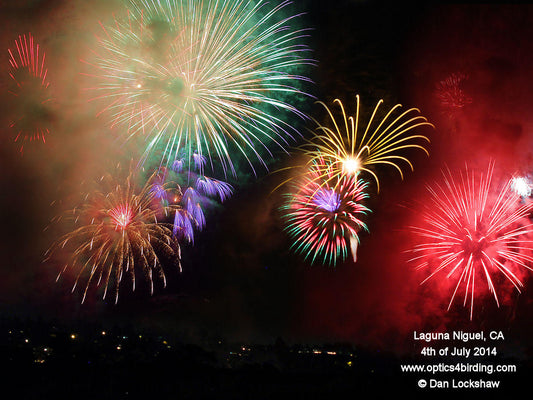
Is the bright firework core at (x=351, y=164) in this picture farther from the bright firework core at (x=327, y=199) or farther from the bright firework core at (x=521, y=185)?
the bright firework core at (x=521, y=185)

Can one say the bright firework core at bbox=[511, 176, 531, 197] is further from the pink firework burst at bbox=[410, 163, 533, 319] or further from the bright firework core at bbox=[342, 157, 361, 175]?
the bright firework core at bbox=[342, 157, 361, 175]

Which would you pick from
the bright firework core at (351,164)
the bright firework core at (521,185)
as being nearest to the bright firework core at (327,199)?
the bright firework core at (351,164)

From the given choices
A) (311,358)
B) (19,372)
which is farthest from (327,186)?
(19,372)

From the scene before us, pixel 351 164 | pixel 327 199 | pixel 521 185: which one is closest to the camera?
pixel 351 164

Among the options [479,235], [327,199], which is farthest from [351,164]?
[479,235]

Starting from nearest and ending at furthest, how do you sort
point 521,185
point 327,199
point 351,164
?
point 351,164 < point 327,199 < point 521,185

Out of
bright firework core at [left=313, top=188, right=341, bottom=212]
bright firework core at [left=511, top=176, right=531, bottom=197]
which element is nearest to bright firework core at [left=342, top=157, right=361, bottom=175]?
bright firework core at [left=313, top=188, right=341, bottom=212]

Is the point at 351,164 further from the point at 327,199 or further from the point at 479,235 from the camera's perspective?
the point at 479,235

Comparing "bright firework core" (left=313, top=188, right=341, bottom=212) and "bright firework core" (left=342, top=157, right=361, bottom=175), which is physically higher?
"bright firework core" (left=342, top=157, right=361, bottom=175)

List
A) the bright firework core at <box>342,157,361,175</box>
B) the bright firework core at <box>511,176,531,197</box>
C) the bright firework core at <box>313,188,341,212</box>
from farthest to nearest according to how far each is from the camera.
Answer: the bright firework core at <box>511,176,531,197</box> < the bright firework core at <box>313,188,341,212</box> < the bright firework core at <box>342,157,361,175</box>

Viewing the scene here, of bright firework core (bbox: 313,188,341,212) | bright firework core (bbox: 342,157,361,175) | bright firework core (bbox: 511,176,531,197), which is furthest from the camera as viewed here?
bright firework core (bbox: 511,176,531,197)
